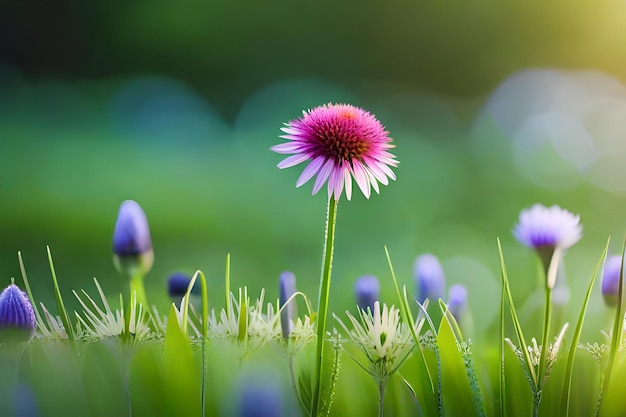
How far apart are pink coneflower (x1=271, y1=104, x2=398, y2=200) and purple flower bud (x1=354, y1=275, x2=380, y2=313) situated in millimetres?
146

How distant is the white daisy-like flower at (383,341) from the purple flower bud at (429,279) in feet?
0.20

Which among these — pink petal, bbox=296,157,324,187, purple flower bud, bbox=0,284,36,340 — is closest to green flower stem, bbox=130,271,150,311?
purple flower bud, bbox=0,284,36,340

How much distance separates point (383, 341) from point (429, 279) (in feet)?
0.40

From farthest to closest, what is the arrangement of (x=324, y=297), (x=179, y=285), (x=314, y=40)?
(x=314, y=40)
(x=179, y=285)
(x=324, y=297)

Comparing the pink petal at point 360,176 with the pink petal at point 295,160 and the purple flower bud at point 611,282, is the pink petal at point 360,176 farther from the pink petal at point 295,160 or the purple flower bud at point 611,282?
the purple flower bud at point 611,282

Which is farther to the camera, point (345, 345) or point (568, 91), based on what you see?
point (568, 91)


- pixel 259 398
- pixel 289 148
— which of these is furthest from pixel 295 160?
pixel 259 398

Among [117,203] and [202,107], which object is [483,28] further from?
[117,203]

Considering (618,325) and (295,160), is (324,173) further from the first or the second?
(618,325)

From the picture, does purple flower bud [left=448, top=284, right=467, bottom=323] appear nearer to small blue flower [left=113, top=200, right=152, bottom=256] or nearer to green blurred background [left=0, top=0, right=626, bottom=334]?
green blurred background [left=0, top=0, right=626, bottom=334]

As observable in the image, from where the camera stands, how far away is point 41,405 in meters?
0.72

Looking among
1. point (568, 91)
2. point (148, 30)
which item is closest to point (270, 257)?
point (148, 30)

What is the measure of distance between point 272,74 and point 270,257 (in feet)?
0.81

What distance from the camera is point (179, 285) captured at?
0.78 m
